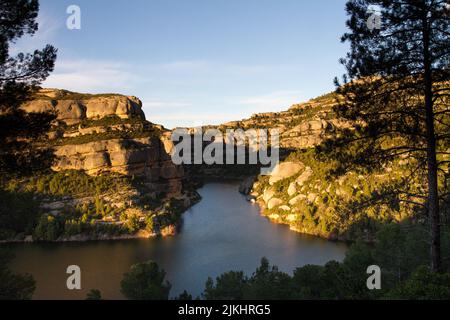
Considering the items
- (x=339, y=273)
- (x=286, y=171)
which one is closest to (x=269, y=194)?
(x=286, y=171)

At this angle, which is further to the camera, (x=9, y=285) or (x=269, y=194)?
(x=269, y=194)

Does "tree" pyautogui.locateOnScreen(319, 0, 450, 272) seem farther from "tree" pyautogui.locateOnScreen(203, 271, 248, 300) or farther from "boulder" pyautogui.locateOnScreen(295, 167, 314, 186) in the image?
"boulder" pyautogui.locateOnScreen(295, 167, 314, 186)

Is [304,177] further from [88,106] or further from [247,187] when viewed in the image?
[88,106]

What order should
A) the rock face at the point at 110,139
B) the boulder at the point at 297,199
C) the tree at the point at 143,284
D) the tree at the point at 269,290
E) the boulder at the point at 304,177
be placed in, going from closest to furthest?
the tree at the point at 269,290 → the tree at the point at 143,284 → the boulder at the point at 297,199 → the boulder at the point at 304,177 → the rock face at the point at 110,139

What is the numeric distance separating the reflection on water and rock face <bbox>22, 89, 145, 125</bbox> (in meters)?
35.4

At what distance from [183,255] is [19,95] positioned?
104 feet

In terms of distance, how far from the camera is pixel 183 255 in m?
39.0

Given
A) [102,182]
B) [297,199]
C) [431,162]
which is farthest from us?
[102,182]

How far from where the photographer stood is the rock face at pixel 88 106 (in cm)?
7381

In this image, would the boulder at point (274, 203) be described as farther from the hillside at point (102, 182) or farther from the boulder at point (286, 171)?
the hillside at point (102, 182)

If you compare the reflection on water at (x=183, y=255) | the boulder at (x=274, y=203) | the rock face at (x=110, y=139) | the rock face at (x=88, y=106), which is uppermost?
the rock face at (x=88, y=106)

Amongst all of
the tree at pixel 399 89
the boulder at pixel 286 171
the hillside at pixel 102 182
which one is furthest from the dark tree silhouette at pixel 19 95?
the boulder at pixel 286 171

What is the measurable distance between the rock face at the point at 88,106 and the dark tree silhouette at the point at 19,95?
66.9m

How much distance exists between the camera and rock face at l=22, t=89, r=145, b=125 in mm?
73812
